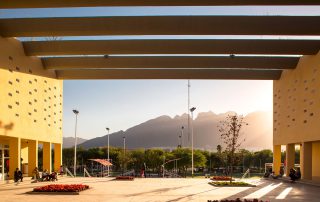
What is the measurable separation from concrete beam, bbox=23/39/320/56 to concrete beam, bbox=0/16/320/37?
3.21 meters

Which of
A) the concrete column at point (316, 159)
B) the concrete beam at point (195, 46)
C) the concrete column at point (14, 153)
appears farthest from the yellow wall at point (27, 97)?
the concrete column at point (316, 159)

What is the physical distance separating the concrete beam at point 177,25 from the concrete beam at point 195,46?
126 inches

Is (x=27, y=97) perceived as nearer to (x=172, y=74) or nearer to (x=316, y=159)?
(x=172, y=74)

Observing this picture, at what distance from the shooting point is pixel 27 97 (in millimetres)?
32094

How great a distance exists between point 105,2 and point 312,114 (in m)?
18.4

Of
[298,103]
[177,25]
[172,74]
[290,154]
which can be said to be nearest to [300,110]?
[298,103]

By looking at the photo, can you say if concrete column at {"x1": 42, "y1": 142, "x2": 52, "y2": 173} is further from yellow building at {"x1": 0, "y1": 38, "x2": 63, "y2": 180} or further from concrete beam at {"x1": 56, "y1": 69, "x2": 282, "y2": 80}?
concrete beam at {"x1": 56, "y1": 69, "x2": 282, "y2": 80}

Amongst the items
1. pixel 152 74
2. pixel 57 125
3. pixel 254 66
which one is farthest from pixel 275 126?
pixel 57 125

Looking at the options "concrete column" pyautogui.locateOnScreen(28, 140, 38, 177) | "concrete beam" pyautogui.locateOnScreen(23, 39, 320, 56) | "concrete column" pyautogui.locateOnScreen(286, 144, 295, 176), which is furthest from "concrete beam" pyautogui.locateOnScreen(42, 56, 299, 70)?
"concrete column" pyautogui.locateOnScreen(286, 144, 295, 176)

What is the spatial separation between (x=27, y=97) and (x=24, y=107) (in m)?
1.01

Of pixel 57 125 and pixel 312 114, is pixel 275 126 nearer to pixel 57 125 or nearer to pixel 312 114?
pixel 312 114

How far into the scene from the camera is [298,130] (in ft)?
109

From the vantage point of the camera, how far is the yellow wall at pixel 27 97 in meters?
28.2

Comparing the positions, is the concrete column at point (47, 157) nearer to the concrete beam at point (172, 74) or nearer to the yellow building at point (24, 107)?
the yellow building at point (24, 107)
